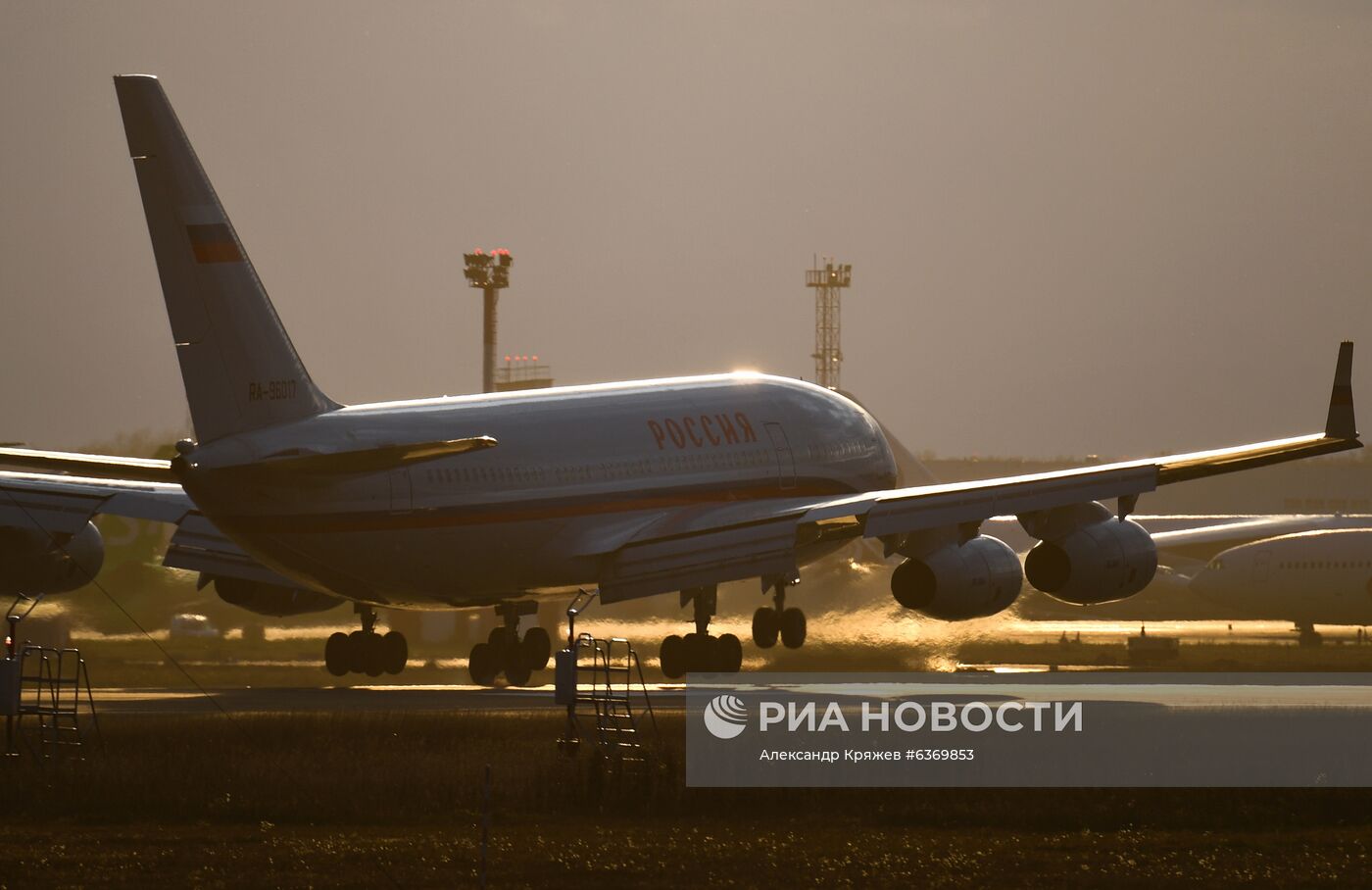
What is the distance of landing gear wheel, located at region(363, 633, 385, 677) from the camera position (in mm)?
44250

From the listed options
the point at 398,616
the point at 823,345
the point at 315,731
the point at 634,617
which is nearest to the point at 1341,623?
the point at 634,617

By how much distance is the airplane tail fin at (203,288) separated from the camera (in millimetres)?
32812

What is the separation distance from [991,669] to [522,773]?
2659 centimetres

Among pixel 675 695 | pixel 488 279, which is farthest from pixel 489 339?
pixel 675 695

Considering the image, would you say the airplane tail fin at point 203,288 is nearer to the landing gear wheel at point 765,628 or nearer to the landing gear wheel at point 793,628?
the landing gear wheel at point 765,628

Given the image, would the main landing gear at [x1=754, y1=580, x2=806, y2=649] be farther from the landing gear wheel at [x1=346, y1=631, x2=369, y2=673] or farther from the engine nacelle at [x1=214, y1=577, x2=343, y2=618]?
the engine nacelle at [x1=214, y1=577, x2=343, y2=618]

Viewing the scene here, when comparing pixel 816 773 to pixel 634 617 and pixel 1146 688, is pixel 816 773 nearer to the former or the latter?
pixel 1146 688

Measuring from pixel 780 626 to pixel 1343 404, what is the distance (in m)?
12.1

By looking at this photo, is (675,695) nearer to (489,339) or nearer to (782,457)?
(782,457)

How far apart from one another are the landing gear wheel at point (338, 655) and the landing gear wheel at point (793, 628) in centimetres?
860

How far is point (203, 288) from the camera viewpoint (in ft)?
110

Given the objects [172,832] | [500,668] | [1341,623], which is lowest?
[1341,623]

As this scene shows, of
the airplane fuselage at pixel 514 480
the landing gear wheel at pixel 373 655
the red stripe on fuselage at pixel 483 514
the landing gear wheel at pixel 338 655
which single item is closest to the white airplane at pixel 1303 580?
the airplane fuselage at pixel 514 480

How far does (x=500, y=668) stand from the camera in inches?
1720
